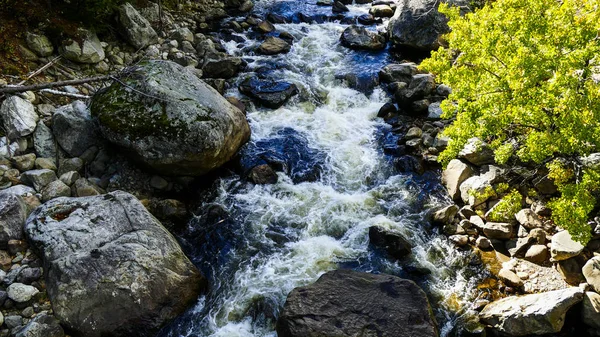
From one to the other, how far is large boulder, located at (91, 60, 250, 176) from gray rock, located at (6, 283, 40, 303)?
3885mm

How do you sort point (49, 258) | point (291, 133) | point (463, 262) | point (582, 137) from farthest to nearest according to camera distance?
point (291, 133) → point (463, 262) → point (49, 258) → point (582, 137)

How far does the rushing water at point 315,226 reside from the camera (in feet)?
28.9

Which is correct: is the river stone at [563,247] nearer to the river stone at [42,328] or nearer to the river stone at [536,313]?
the river stone at [536,313]

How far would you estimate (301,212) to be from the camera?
1103 centimetres

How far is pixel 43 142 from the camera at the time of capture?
10578 mm

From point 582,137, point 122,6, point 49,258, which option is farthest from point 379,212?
point 122,6

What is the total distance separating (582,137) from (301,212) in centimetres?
636

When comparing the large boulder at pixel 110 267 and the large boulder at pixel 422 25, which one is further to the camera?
the large boulder at pixel 422 25

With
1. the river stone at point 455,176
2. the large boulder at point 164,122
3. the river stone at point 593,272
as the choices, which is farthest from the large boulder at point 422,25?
the river stone at point 593,272

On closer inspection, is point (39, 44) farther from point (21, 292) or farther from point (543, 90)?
point (543, 90)

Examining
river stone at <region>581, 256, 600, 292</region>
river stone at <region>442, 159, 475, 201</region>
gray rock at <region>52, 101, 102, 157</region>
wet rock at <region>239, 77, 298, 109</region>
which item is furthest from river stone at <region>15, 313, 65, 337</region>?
river stone at <region>581, 256, 600, 292</region>

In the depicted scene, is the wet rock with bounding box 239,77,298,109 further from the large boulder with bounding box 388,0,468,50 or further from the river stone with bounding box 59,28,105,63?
the large boulder with bounding box 388,0,468,50

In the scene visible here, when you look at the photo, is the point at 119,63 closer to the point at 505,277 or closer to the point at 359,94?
the point at 359,94

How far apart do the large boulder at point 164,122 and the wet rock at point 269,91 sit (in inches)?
137
